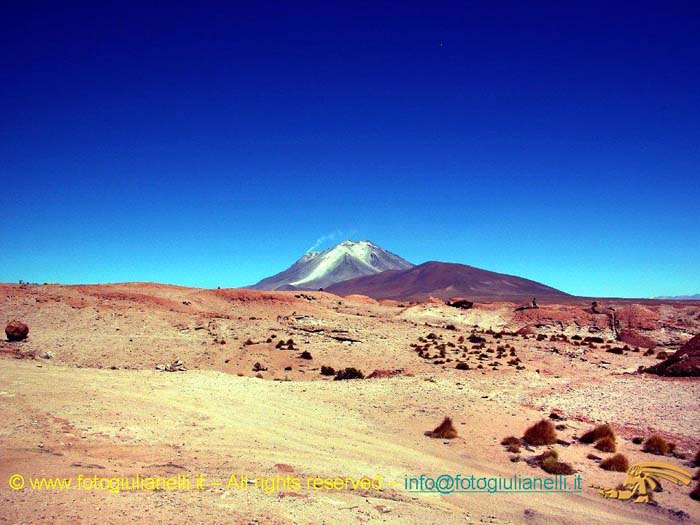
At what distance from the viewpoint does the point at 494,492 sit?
26.2 ft

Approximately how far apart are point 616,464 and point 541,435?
1755 mm

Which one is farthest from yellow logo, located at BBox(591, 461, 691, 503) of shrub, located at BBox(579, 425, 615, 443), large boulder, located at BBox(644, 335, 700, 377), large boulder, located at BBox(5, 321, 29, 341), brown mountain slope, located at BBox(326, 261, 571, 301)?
brown mountain slope, located at BBox(326, 261, 571, 301)

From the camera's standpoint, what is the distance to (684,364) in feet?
61.5

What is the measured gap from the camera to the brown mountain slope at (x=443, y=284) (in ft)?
495

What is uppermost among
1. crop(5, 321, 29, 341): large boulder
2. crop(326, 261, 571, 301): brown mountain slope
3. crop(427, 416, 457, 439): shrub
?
crop(326, 261, 571, 301): brown mountain slope

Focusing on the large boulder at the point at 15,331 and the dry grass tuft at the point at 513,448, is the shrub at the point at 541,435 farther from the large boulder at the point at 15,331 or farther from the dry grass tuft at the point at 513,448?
the large boulder at the point at 15,331

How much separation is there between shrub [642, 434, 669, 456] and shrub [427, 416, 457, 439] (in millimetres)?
4271

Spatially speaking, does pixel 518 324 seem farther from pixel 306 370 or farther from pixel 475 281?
pixel 475 281

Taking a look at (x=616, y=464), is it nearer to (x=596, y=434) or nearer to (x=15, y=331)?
(x=596, y=434)

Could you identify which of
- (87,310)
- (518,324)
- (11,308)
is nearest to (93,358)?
(87,310)

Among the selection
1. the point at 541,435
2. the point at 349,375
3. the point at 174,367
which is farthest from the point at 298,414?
the point at 174,367

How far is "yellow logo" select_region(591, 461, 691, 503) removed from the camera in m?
7.91

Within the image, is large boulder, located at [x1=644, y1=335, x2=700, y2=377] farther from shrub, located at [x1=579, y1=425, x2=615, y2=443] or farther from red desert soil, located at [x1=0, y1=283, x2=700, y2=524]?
shrub, located at [x1=579, y1=425, x2=615, y2=443]

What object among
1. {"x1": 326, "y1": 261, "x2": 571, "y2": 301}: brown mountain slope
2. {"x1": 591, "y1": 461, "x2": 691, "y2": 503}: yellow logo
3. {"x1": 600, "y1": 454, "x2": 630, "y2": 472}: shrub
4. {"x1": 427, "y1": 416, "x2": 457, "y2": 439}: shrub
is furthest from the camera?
{"x1": 326, "y1": 261, "x2": 571, "y2": 301}: brown mountain slope
